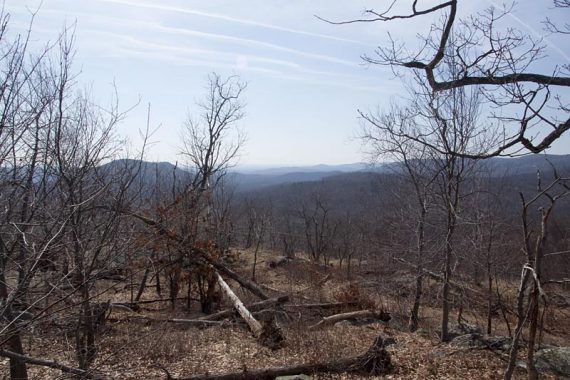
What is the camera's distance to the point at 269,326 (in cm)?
883

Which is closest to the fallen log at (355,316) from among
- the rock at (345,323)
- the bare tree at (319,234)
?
the rock at (345,323)

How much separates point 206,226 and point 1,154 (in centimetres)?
915

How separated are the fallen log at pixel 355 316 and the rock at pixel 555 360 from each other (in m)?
4.74

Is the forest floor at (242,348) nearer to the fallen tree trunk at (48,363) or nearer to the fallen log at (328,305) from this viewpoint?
the fallen log at (328,305)

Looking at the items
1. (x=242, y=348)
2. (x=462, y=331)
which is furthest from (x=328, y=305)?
(x=242, y=348)

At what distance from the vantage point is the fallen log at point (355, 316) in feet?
36.4

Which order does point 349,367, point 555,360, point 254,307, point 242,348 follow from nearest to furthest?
point 349,367
point 555,360
point 242,348
point 254,307

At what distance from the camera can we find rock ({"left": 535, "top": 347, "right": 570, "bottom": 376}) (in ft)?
23.2

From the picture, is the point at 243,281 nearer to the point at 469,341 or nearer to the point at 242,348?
the point at 242,348

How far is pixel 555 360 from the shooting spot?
288 inches

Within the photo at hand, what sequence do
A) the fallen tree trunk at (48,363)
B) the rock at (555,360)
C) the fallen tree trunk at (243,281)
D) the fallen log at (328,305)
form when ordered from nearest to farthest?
1. the fallen tree trunk at (48,363)
2. the rock at (555,360)
3. the fallen tree trunk at (243,281)
4. the fallen log at (328,305)

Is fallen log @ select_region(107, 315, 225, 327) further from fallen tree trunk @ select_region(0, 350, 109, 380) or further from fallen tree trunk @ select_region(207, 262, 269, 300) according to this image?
fallen tree trunk @ select_region(0, 350, 109, 380)

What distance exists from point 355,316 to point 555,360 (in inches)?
216

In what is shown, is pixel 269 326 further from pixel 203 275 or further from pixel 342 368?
pixel 203 275
